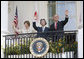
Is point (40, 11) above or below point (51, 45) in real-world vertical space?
above

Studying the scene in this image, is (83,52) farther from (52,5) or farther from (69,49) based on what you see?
(52,5)

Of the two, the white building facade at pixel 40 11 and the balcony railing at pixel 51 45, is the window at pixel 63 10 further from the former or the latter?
the balcony railing at pixel 51 45

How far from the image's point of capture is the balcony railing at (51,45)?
1628 centimetres

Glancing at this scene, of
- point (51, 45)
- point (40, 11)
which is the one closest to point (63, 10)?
point (40, 11)

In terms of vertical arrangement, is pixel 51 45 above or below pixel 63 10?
below

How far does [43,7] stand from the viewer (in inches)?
775

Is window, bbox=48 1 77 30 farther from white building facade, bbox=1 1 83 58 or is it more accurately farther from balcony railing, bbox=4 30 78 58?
balcony railing, bbox=4 30 78 58

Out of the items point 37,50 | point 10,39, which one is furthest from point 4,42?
point 37,50

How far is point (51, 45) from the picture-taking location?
16438 mm

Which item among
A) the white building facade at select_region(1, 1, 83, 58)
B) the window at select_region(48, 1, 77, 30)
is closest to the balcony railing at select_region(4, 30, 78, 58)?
the white building facade at select_region(1, 1, 83, 58)

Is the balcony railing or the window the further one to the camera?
the window

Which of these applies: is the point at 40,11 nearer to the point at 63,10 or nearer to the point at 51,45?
the point at 63,10

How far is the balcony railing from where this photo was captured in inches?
641

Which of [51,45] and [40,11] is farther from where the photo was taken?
[40,11]
